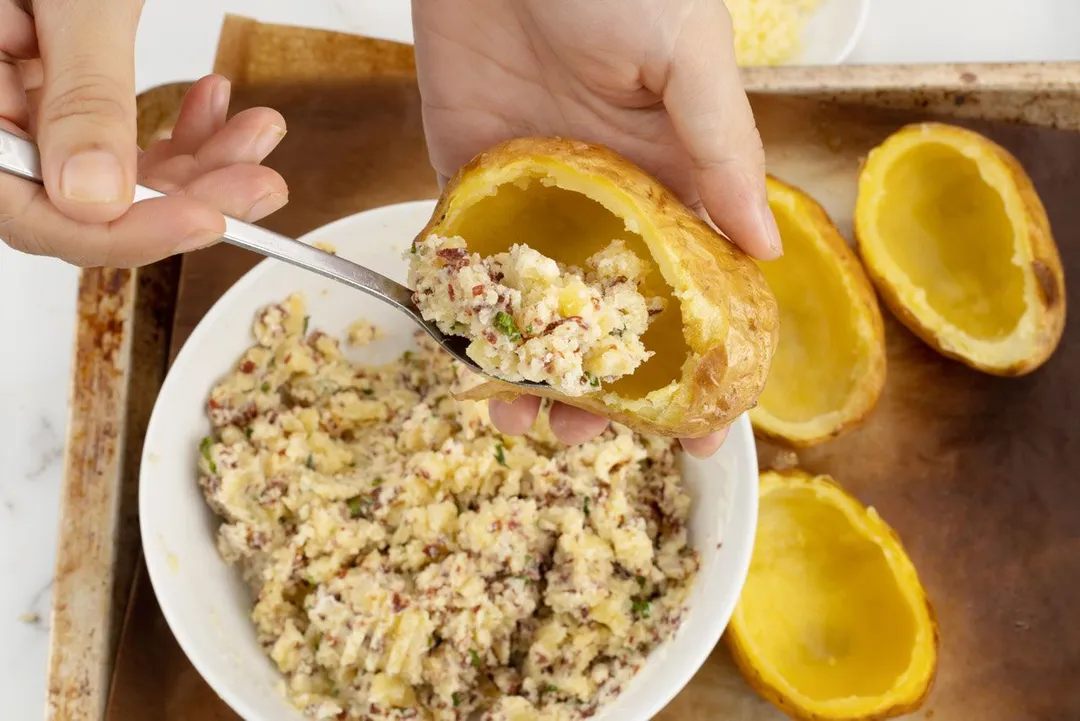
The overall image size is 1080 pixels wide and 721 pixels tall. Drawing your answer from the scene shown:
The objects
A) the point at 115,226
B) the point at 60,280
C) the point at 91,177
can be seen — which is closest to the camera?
the point at 91,177

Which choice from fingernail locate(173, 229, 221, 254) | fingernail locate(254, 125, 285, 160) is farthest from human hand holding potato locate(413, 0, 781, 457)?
fingernail locate(173, 229, 221, 254)

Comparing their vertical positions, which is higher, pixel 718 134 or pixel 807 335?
pixel 718 134

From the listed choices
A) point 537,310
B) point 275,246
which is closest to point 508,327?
point 537,310

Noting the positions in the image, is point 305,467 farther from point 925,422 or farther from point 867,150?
point 867,150

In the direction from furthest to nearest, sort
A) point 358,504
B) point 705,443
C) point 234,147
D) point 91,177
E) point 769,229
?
point 358,504, point 705,443, point 769,229, point 234,147, point 91,177

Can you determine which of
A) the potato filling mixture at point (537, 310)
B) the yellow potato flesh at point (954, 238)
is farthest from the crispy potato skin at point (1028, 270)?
the potato filling mixture at point (537, 310)

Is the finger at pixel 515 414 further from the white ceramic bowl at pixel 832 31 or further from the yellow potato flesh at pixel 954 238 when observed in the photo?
the white ceramic bowl at pixel 832 31

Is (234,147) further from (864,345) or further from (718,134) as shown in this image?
(864,345)

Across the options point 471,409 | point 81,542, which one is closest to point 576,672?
point 471,409
